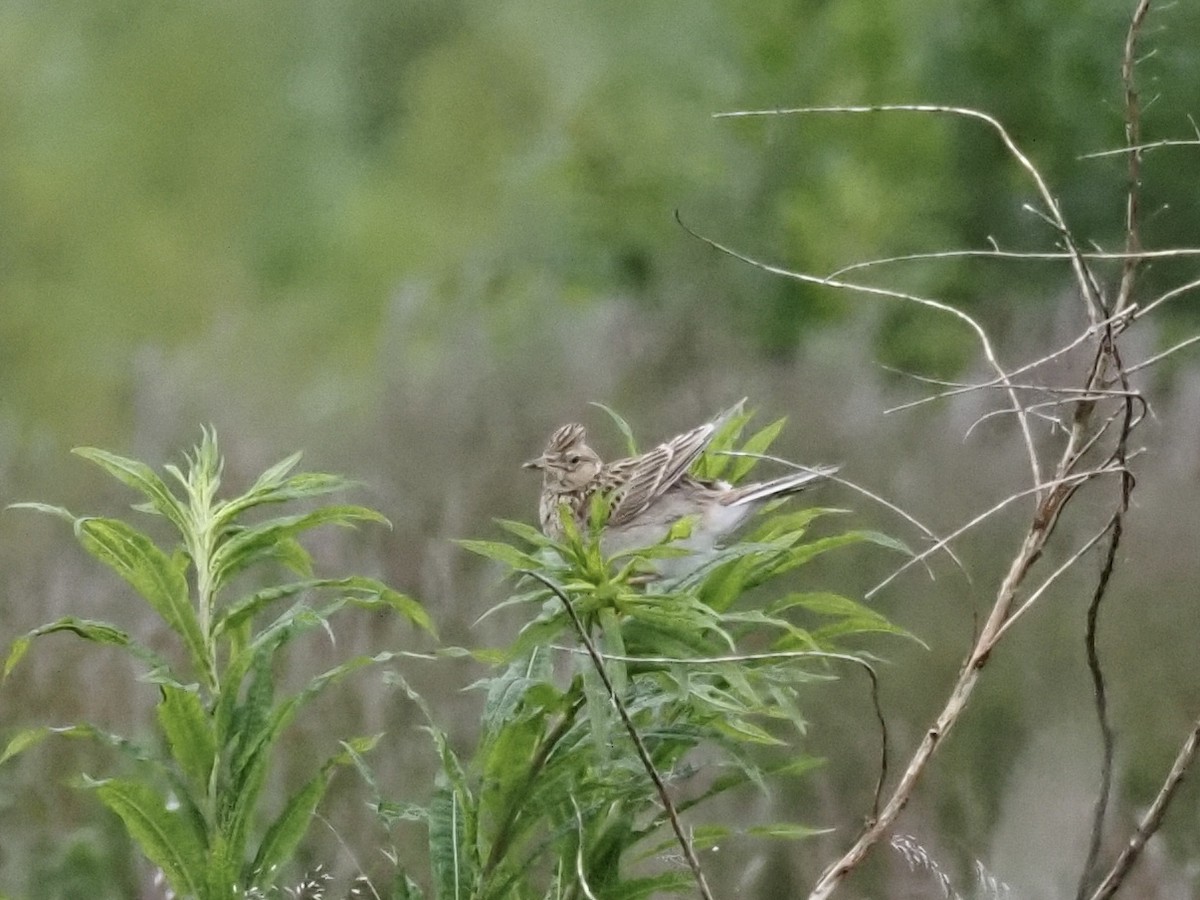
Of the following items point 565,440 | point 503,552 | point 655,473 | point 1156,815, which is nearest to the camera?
point 503,552

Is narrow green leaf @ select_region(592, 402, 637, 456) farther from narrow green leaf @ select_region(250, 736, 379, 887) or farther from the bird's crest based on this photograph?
narrow green leaf @ select_region(250, 736, 379, 887)

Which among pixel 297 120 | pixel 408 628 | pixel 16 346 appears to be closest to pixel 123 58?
pixel 297 120

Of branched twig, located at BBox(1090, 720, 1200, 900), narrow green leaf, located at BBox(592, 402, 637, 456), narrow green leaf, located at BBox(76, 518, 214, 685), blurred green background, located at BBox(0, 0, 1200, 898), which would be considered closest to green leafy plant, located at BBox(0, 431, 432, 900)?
narrow green leaf, located at BBox(76, 518, 214, 685)

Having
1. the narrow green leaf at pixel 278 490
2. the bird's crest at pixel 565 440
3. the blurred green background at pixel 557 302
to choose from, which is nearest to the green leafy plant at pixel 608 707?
the narrow green leaf at pixel 278 490

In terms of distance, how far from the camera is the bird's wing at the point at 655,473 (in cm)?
94

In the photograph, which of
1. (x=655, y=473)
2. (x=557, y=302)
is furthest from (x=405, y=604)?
(x=557, y=302)

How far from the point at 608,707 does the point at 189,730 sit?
219 mm

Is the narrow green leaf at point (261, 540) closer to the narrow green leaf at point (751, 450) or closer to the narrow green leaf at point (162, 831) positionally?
the narrow green leaf at point (162, 831)

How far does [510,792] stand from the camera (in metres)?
0.80

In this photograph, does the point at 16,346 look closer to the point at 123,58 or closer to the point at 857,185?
the point at 123,58

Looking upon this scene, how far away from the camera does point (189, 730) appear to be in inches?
30.5

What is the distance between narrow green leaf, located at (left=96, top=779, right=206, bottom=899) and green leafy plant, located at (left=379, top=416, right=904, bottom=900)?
0.10m

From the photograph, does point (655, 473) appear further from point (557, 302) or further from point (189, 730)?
point (557, 302)

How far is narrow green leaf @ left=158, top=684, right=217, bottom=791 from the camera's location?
76cm
